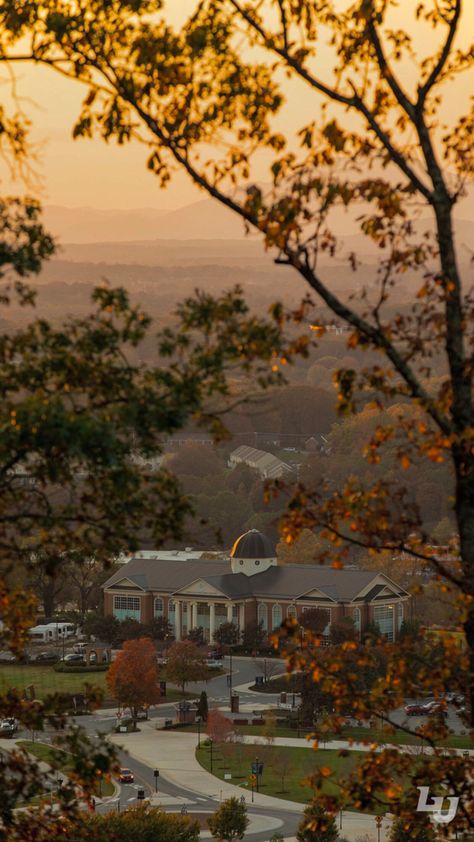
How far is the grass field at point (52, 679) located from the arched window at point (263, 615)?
52.5 ft

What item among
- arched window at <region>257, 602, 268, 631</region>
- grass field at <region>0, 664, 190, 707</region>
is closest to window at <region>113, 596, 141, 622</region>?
arched window at <region>257, 602, 268, 631</region>

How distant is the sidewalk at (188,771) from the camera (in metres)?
49.0

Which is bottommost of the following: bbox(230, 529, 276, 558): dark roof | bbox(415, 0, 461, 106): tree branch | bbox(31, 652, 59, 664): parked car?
bbox(31, 652, 59, 664): parked car

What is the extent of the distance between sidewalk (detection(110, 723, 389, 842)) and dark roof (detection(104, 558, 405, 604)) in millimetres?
27257

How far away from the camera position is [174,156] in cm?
1122

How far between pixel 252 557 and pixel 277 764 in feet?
146

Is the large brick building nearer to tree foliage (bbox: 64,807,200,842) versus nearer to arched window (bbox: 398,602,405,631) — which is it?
arched window (bbox: 398,602,405,631)

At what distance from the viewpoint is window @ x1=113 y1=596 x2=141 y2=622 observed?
100500 mm

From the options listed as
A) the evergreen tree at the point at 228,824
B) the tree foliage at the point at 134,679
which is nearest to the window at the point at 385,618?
the tree foliage at the point at 134,679

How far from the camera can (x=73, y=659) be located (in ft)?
280

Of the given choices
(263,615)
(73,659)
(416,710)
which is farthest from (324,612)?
(416,710)

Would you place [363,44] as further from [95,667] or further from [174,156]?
[95,667]

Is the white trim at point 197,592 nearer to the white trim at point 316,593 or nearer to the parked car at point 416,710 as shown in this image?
the white trim at point 316,593

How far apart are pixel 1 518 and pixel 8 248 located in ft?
6.51
